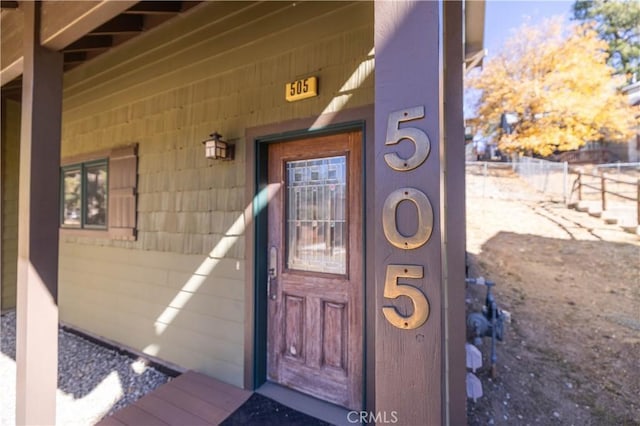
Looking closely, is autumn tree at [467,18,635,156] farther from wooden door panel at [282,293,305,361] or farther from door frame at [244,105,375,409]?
wooden door panel at [282,293,305,361]

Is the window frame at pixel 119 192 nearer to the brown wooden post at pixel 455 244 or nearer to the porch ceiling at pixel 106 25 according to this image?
the porch ceiling at pixel 106 25

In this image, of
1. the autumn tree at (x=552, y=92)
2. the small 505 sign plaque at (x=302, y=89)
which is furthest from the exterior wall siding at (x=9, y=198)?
the autumn tree at (x=552, y=92)

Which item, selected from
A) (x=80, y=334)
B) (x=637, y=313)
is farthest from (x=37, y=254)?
(x=637, y=313)

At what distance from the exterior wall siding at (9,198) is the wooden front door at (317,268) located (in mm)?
4318

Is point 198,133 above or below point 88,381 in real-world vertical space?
above

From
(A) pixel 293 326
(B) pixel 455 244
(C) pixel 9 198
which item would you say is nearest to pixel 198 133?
(A) pixel 293 326

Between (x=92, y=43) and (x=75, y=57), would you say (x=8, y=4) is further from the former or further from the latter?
(x=75, y=57)

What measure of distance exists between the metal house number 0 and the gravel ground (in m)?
2.50

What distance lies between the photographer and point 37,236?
170cm

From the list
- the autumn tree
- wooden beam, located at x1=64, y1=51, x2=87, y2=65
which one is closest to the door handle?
wooden beam, located at x1=64, y1=51, x2=87, y2=65

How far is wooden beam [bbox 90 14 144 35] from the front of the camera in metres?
2.10

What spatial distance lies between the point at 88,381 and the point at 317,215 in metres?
2.44

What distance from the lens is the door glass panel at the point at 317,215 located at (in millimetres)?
2219

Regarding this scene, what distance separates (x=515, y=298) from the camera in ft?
14.5
